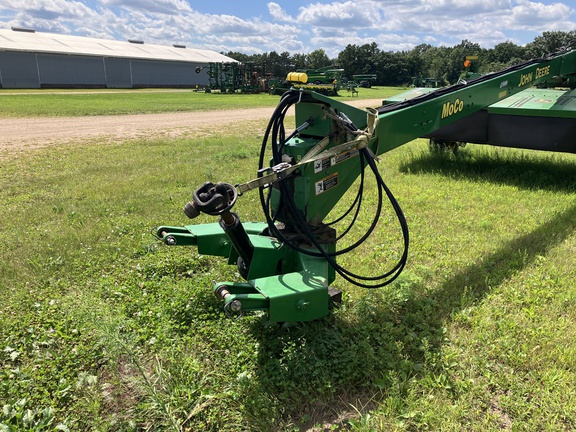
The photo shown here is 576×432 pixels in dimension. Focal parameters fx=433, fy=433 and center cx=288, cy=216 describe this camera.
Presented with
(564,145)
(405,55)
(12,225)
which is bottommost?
(12,225)

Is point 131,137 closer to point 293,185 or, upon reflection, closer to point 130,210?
point 130,210

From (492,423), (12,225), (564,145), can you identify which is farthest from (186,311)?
(564,145)

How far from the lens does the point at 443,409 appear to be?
2.29 metres

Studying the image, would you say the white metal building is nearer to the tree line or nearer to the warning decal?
the tree line

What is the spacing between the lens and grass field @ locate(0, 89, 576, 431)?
91.4 inches

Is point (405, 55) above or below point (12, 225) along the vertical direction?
above

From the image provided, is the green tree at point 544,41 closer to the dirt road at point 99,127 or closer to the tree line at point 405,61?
the tree line at point 405,61

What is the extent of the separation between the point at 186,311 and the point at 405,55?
3124 inches

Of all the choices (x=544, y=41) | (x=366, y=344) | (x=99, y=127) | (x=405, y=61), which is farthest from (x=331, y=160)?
(x=544, y=41)

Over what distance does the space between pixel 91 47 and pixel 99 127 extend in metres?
42.2

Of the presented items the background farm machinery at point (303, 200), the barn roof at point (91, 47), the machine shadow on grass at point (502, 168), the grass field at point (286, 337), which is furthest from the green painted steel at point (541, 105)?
the barn roof at point (91, 47)

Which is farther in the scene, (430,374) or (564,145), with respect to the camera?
(564,145)

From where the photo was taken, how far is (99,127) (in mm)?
13523

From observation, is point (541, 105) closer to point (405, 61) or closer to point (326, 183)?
point (326, 183)
